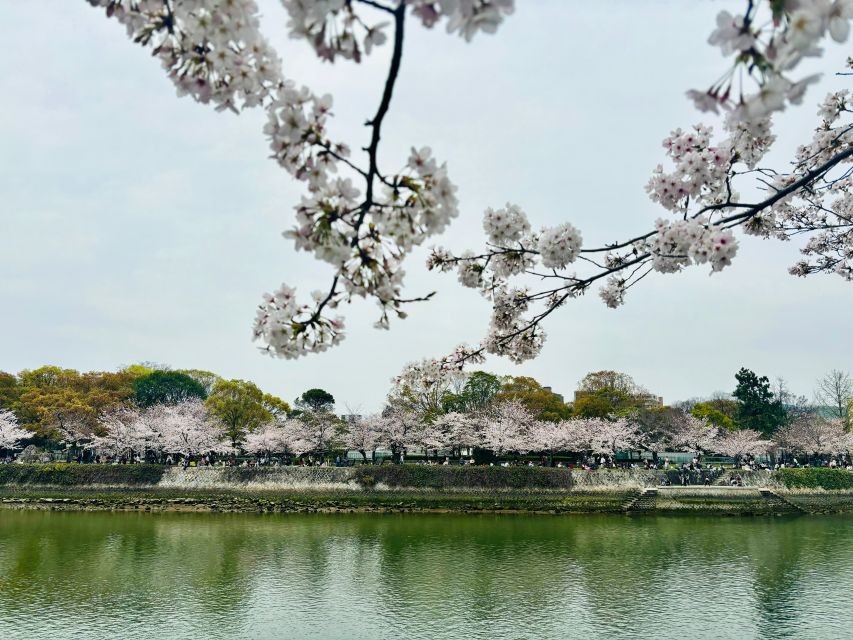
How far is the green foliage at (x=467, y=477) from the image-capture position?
1230 inches

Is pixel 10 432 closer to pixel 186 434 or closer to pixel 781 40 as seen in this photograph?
pixel 186 434

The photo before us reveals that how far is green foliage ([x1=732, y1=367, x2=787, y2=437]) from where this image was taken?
42469 mm

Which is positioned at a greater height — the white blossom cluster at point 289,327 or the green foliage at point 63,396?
the green foliage at point 63,396

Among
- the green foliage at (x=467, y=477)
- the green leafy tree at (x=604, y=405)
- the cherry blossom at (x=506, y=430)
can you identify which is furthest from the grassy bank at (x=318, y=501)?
the green leafy tree at (x=604, y=405)

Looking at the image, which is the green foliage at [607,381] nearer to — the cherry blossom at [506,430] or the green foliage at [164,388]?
the cherry blossom at [506,430]

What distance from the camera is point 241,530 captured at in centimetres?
2323

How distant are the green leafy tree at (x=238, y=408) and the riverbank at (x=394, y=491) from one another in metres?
6.80

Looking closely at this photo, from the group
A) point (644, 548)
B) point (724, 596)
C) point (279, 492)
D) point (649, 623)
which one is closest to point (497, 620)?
point (649, 623)

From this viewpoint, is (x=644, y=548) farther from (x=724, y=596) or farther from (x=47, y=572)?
(x=47, y=572)

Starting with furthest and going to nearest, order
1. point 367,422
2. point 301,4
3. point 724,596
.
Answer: point 367,422, point 724,596, point 301,4

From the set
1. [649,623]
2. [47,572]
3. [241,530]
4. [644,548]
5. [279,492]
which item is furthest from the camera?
[279,492]

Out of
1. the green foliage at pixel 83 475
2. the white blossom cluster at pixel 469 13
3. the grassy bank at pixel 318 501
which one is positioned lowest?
the grassy bank at pixel 318 501

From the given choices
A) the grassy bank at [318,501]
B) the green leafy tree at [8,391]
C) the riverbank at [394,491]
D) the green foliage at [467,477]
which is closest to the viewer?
the grassy bank at [318,501]

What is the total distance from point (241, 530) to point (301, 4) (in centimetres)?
2412
